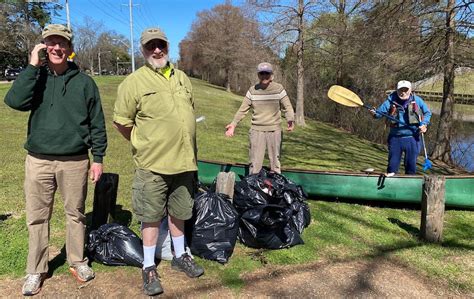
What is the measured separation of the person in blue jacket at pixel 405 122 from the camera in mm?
5543

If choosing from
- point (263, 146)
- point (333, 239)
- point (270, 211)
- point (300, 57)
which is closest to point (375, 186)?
point (333, 239)

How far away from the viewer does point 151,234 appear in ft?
11.2

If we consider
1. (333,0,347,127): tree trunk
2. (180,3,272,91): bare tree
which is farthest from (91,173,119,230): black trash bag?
(180,3,272,91): bare tree

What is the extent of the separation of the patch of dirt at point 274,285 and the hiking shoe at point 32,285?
0.06 metres

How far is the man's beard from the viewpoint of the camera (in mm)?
3105

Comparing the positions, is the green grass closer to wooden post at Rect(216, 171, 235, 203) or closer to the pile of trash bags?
the pile of trash bags

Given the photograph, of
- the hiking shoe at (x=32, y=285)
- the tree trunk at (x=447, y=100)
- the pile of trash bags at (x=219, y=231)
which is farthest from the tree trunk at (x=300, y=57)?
the hiking shoe at (x=32, y=285)

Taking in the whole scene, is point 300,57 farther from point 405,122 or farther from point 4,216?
point 4,216

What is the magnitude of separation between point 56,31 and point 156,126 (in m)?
1.01

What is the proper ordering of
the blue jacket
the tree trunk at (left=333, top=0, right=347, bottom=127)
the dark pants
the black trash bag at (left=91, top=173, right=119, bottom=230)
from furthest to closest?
the tree trunk at (left=333, top=0, right=347, bottom=127), the dark pants, the blue jacket, the black trash bag at (left=91, top=173, right=119, bottom=230)

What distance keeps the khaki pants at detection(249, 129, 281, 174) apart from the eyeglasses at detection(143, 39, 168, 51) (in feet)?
8.94

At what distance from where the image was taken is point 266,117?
18.2 ft

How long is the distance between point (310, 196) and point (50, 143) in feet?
13.0

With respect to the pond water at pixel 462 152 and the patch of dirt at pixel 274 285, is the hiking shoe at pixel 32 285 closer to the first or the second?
the patch of dirt at pixel 274 285
